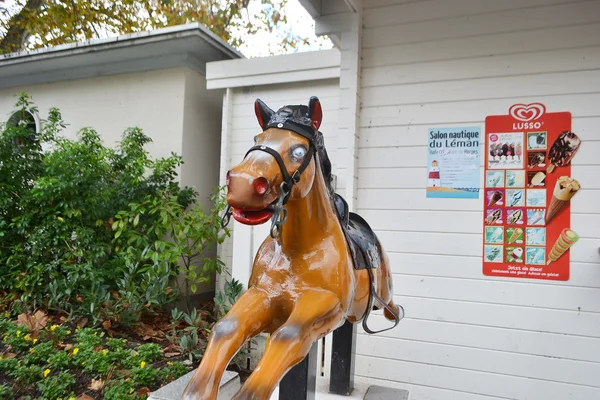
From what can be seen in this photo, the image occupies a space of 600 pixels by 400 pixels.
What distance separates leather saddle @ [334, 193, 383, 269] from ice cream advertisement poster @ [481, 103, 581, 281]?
1.48 m

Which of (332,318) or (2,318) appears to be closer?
(332,318)

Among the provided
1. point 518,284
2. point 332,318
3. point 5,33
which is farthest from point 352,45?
point 5,33

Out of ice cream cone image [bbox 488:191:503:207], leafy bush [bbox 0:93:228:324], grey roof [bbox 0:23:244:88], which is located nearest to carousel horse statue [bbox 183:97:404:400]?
ice cream cone image [bbox 488:191:503:207]

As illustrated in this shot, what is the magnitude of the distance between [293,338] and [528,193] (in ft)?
8.21

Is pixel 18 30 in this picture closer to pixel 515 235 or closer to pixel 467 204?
pixel 467 204

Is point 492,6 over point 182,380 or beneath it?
over

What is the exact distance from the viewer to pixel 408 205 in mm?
3381

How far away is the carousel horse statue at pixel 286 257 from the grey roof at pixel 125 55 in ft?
12.8

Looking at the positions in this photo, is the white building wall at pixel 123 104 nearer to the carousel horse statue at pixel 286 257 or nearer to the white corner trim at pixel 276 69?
the white corner trim at pixel 276 69

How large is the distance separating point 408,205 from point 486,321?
103cm

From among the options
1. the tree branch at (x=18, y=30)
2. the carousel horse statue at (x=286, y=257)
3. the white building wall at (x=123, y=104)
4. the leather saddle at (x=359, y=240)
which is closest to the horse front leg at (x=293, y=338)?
the carousel horse statue at (x=286, y=257)

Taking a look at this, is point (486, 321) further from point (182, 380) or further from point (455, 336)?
Result: point (182, 380)

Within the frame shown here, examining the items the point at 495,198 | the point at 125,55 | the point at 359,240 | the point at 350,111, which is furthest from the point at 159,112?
the point at 359,240

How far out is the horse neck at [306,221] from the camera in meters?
1.47
